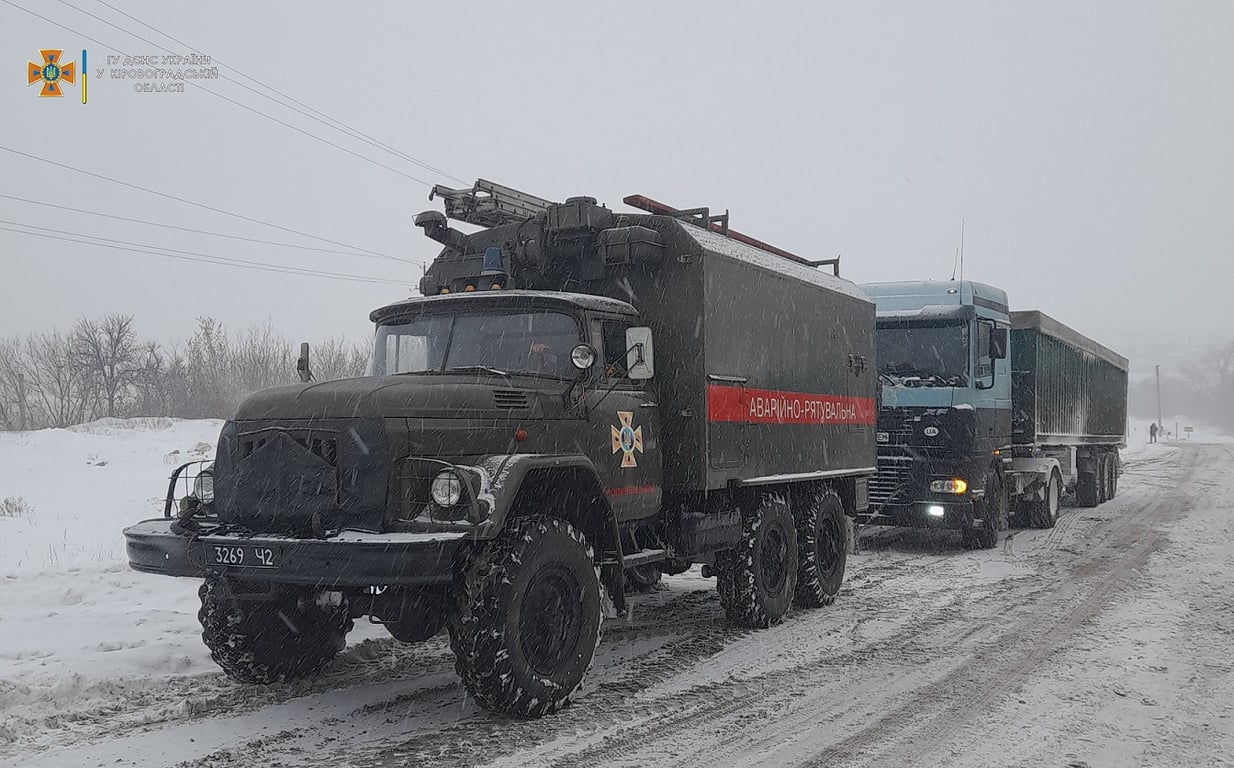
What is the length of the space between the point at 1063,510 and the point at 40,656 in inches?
768

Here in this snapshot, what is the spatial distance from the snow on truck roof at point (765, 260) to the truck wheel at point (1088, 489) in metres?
12.9

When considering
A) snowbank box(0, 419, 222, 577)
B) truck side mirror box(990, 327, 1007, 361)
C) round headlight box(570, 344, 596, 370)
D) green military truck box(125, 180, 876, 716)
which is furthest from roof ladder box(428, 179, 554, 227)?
truck side mirror box(990, 327, 1007, 361)

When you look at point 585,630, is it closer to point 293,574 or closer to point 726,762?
point 726,762

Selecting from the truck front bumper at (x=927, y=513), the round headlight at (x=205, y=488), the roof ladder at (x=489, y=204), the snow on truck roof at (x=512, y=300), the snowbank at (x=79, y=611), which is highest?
the roof ladder at (x=489, y=204)

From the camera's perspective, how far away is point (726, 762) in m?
4.87

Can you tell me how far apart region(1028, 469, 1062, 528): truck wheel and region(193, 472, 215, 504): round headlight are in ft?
47.3

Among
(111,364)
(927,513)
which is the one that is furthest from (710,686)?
(111,364)

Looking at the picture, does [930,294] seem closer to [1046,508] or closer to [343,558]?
[1046,508]

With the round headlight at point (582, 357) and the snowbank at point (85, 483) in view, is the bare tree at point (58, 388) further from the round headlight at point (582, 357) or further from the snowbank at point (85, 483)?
the round headlight at point (582, 357)

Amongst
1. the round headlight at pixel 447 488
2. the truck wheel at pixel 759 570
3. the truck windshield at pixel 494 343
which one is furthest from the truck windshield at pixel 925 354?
the round headlight at pixel 447 488

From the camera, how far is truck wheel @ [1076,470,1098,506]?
819 inches

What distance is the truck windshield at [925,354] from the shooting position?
13516 millimetres

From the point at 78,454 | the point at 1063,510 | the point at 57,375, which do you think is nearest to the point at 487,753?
the point at 1063,510

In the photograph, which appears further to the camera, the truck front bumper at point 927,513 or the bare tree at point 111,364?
the bare tree at point 111,364
